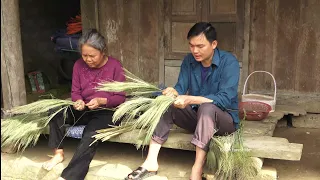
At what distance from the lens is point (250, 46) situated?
4.91 meters

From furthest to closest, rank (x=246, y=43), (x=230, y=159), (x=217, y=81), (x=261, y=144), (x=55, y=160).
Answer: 1. (x=246, y=43)
2. (x=55, y=160)
3. (x=217, y=81)
4. (x=261, y=144)
5. (x=230, y=159)

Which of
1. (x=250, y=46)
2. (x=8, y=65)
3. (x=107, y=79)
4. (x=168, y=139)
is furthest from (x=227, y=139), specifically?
(x=8, y=65)

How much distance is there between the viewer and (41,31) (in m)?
7.12

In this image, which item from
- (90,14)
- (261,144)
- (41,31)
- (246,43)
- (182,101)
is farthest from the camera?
(41,31)

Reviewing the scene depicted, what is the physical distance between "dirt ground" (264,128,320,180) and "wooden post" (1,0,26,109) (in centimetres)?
252

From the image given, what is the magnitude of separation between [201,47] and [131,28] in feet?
7.25

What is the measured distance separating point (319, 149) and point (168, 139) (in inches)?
67.2

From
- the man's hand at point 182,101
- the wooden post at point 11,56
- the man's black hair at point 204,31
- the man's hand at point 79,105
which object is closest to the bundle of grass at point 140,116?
the man's hand at point 182,101

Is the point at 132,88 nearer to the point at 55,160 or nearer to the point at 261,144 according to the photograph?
the point at 55,160

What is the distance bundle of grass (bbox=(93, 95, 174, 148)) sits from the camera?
334 centimetres

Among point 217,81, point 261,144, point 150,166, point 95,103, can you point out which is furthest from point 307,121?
point 95,103

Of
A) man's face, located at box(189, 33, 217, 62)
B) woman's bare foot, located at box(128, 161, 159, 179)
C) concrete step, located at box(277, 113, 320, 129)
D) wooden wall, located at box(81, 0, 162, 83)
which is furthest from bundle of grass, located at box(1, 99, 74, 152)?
concrete step, located at box(277, 113, 320, 129)

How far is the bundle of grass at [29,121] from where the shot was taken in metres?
3.80

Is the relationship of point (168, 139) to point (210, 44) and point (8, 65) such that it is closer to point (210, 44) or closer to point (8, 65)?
point (210, 44)
